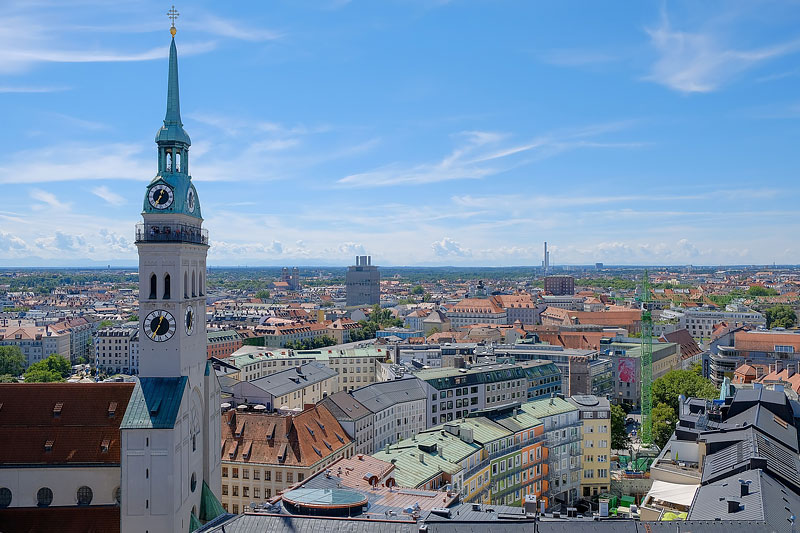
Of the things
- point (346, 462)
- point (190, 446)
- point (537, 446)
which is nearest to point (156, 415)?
point (190, 446)

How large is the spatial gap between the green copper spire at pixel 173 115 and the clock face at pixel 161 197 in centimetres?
399

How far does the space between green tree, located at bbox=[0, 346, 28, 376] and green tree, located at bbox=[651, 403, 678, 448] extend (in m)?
142

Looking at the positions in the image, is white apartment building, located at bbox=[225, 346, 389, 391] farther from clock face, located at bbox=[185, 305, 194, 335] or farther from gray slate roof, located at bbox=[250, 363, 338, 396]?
clock face, located at bbox=[185, 305, 194, 335]

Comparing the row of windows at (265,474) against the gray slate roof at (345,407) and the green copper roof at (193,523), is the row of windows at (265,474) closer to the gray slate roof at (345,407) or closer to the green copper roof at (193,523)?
the gray slate roof at (345,407)

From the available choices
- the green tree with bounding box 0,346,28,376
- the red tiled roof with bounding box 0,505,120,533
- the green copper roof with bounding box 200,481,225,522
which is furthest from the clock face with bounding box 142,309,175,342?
the green tree with bounding box 0,346,28,376

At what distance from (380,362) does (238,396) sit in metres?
51.3

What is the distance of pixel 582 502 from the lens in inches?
3789

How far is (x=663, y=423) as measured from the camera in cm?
11194

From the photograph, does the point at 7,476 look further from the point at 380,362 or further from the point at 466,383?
the point at 380,362

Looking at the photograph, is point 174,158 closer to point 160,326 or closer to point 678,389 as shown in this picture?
point 160,326

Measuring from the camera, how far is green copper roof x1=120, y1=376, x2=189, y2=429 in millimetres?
52938

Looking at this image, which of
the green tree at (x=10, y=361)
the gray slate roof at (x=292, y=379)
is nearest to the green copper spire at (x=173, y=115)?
the gray slate roof at (x=292, y=379)

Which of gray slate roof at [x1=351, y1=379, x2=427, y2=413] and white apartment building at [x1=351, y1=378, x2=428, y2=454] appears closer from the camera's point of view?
white apartment building at [x1=351, y1=378, x2=428, y2=454]

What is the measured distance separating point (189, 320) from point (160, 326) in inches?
106
